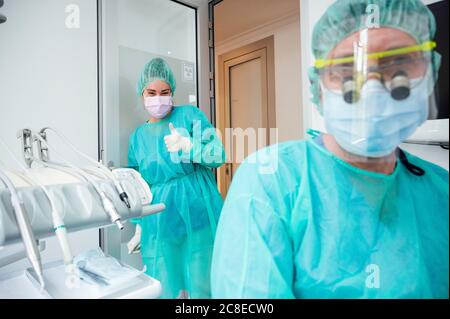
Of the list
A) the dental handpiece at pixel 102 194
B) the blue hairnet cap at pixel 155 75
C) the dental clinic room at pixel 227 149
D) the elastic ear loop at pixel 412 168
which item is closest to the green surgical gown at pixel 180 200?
the dental clinic room at pixel 227 149

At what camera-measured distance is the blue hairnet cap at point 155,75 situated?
0.98 metres

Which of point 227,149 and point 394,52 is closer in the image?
point 394,52

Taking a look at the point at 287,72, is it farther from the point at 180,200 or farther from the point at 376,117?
the point at 180,200

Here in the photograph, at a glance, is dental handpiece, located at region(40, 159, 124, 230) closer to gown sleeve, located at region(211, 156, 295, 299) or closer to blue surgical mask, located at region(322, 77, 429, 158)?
gown sleeve, located at region(211, 156, 295, 299)

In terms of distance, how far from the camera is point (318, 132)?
0.66m

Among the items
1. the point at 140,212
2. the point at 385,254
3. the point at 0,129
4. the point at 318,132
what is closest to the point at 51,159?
the point at 0,129

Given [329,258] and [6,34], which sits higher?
[6,34]

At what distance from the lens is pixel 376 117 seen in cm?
52

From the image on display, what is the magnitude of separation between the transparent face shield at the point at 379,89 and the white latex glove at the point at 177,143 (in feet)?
1.72

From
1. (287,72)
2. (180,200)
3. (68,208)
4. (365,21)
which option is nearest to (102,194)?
(68,208)

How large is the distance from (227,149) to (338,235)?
0.44m

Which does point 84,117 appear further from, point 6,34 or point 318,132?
point 318,132
